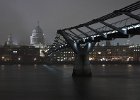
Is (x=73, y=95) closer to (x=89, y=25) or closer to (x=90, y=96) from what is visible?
(x=90, y=96)

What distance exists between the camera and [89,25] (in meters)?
91.3

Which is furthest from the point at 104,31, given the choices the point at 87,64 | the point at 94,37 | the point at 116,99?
the point at 116,99

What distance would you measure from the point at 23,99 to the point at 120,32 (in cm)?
1863

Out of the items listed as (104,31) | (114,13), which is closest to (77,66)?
(104,31)

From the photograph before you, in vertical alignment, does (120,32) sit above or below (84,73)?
above

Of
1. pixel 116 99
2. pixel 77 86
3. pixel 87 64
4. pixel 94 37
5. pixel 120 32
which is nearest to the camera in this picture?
pixel 116 99

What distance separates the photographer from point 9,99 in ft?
176

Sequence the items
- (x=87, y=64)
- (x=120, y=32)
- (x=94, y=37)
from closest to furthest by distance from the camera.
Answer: (x=120, y=32)
(x=94, y=37)
(x=87, y=64)

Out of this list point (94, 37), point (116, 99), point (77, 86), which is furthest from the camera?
point (94, 37)

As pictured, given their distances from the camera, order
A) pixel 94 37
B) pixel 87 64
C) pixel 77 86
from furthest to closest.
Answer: pixel 87 64
pixel 94 37
pixel 77 86

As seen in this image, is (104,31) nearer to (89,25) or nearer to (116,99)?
(89,25)

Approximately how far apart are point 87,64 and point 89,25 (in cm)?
837

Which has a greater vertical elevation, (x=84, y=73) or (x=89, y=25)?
(x=89, y=25)

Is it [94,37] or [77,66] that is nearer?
[94,37]
